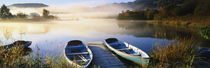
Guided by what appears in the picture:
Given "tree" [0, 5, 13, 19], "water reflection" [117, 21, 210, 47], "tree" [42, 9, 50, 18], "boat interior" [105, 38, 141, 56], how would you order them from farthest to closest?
"tree" [42, 9, 50, 18] < "tree" [0, 5, 13, 19] < "water reflection" [117, 21, 210, 47] < "boat interior" [105, 38, 141, 56]

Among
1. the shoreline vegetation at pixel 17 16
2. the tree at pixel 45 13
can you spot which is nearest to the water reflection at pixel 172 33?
the shoreline vegetation at pixel 17 16

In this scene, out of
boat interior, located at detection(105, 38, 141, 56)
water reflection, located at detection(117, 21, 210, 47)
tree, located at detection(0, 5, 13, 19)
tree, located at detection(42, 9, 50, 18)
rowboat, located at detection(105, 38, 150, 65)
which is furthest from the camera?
tree, located at detection(42, 9, 50, 18)

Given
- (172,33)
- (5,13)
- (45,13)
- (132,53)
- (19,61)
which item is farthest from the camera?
(45,13)

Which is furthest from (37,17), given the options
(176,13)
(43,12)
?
(176,13)

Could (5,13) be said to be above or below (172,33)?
above

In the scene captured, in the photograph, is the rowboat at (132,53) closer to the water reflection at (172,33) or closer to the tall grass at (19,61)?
the water reflection at (172,33)

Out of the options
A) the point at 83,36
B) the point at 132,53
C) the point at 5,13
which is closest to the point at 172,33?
the point at 83,36

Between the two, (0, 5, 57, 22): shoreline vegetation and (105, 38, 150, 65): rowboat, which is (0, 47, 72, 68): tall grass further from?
(0, 5, 57, 22): shoreline vegetation

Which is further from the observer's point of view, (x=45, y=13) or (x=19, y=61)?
(x=45, y=13)

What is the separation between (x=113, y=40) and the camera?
14.1 meters

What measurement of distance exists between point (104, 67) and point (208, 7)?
48.7m

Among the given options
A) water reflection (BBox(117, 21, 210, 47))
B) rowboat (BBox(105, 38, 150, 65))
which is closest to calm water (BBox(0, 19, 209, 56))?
water reflection (BBox(117, 21, 210, 47))

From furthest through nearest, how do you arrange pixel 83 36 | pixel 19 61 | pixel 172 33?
pixel 172 33 < pixel 83 36 < pixel 19 61

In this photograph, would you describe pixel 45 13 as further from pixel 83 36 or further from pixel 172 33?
pixel 172 33
